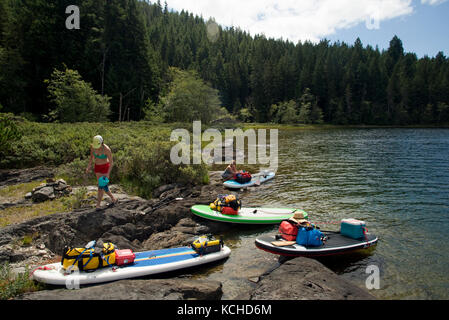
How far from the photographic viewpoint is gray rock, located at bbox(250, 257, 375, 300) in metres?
5.64

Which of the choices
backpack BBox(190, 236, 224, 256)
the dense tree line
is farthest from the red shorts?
the dense tree line

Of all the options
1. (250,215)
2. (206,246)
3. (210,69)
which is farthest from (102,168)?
(210,69)

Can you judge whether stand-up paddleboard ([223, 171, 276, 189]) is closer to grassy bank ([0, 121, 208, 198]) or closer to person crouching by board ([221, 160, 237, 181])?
person crouching by board ([221, 160, 237, 181])

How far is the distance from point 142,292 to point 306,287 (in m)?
3.62

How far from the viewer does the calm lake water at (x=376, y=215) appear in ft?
24.6

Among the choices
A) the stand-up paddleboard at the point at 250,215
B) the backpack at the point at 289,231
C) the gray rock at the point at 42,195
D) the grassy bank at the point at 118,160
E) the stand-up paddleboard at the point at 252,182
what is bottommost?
the stand-up paddleboard at the point at 250,215

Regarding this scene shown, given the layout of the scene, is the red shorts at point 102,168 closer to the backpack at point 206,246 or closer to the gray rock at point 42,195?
the gray rock at point 42,195

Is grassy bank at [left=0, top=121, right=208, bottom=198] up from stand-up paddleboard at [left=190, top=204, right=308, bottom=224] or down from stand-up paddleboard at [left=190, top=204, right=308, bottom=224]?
up

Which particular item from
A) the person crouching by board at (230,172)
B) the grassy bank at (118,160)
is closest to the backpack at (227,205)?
A: the grassy bank at (118,160)

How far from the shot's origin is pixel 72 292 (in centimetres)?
544

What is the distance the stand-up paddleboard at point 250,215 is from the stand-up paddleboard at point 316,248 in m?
1.93

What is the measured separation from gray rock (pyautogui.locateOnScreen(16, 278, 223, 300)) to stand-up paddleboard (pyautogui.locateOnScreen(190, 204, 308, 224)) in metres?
4.30

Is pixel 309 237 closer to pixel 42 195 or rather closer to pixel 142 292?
pixel 142 292

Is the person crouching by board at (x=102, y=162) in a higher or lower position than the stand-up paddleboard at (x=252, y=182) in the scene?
higher
